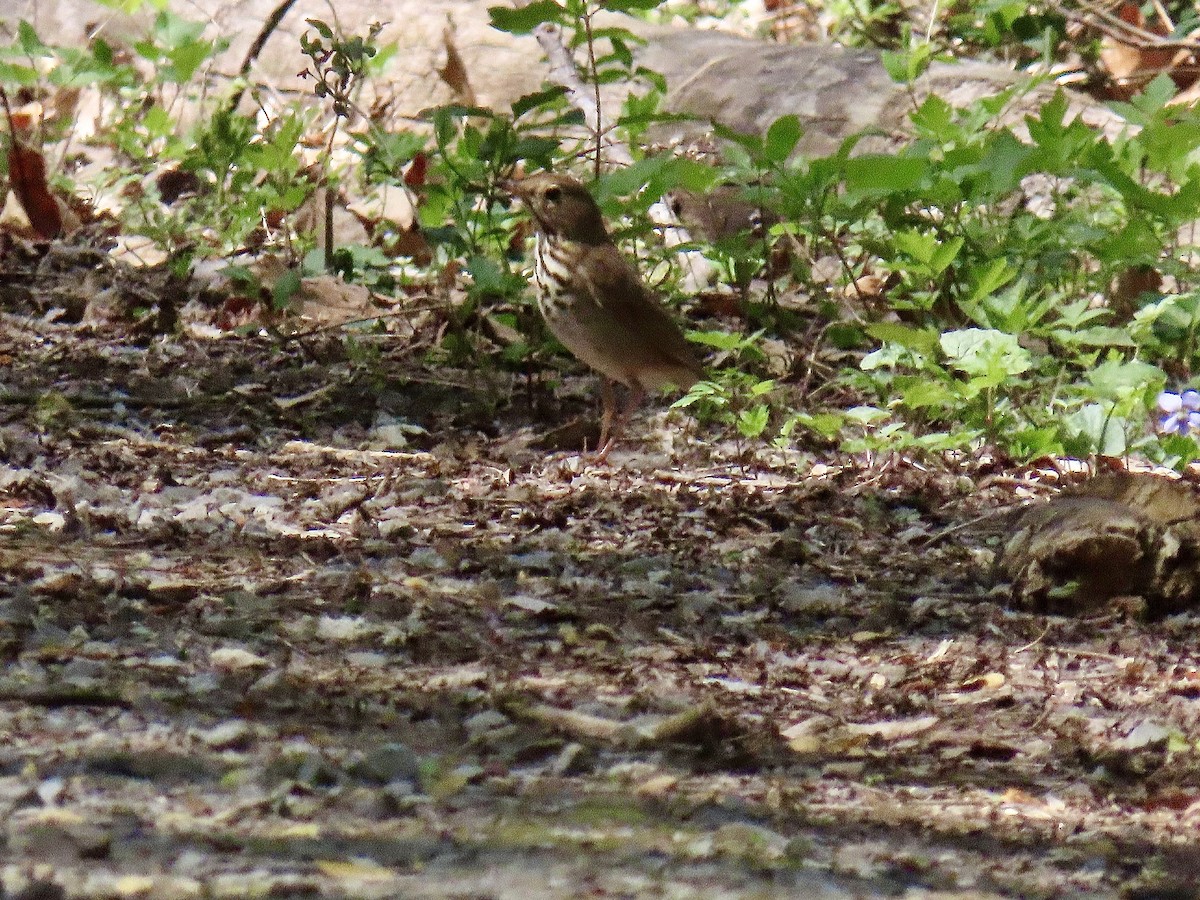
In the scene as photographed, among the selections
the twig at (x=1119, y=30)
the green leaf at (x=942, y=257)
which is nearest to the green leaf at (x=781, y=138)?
the green leaf at (x=942, y=257)

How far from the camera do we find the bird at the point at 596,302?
478 centimetres

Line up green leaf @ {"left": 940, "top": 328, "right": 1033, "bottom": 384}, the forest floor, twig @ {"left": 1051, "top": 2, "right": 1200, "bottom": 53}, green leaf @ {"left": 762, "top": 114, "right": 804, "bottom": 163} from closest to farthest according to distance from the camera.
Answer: the forest floor, green leaf @ {"left": 940, "top": 328, "right": 1033, "bottom": 384}, green leaf @ {"left": 762, "top": 114, "right": 804, "bottom": 163}, twig @ {"left": 1051, "top": 2, "right": 1200, "bottom": 53}

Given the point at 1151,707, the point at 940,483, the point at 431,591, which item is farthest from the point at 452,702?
the point at 940,483

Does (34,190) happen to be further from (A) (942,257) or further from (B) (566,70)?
(A) (942,257)

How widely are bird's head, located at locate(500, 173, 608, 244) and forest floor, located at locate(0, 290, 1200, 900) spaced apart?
1.70ft

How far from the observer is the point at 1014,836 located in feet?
7.51

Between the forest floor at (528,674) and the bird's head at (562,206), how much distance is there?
0.52 meters

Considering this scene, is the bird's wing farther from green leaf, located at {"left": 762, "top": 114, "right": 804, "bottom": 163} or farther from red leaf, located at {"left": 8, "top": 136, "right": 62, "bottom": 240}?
red leaf, located at {"left": 8, "top": 136, "right": 62, "bottom": 240}

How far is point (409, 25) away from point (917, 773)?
599cm

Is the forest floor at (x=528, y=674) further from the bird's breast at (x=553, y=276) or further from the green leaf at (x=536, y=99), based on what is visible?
the green leaf at (x=536, y=99)

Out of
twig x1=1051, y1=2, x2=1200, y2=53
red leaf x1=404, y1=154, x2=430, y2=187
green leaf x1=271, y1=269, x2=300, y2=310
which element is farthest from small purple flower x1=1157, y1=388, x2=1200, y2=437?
twig x1=1051, y1=2, x2=1200, y2=53

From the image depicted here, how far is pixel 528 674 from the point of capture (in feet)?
9.44

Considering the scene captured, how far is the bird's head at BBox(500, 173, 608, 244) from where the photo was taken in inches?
191

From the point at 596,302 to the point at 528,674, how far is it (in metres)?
2.05
